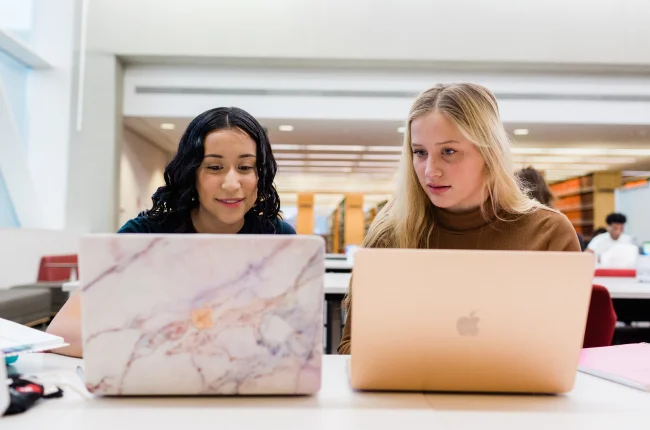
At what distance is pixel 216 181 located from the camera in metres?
1.61

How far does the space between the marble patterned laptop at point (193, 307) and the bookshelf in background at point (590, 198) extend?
446 inches

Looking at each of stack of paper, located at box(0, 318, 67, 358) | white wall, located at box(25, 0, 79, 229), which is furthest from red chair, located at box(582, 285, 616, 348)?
white wall, located at box(25, 0, 79, 229)

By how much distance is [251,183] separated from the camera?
164 cm

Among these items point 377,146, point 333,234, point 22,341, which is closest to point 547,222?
point 22,341

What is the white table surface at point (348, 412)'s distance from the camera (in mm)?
→ 731

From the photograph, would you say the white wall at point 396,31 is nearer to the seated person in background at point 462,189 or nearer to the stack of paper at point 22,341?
the seated person in background at point 462,189

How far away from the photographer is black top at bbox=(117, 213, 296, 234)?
1707 millimetres

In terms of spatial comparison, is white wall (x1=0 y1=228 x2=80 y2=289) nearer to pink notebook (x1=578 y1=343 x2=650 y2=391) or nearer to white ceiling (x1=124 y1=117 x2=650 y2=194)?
white ceiling (x1=124 y1=117 x2=650 y2=194)

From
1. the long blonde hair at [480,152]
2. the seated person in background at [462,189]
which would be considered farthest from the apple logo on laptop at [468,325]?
the long blonde hair at [480,152]

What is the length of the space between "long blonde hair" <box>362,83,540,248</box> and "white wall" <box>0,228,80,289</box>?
3681 mm

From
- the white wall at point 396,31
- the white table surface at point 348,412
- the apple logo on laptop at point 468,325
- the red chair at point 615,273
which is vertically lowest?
the red chair at point 615,273

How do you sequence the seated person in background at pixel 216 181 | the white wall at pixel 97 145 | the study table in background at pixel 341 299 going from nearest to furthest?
the seated person in background at pixel 216 181 → the study table in background at pixel 341 299 → the white wall at pixel 97 145

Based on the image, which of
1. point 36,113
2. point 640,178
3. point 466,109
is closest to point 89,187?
point 36,113

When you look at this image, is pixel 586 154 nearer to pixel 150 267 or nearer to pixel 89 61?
pixel 89 61
